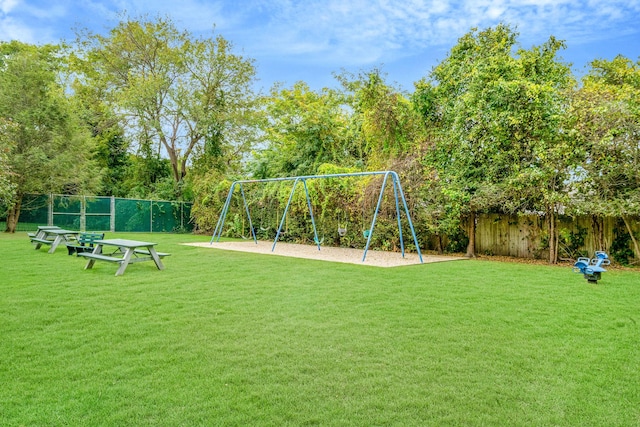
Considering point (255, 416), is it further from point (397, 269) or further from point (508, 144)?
point (508, 144)

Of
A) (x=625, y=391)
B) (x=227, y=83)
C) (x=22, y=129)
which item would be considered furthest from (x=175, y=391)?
(x=227, y=83)

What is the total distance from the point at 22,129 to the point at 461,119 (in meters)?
15.4

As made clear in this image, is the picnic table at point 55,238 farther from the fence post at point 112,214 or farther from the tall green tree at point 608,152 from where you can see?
the tall green tree at point 608,152

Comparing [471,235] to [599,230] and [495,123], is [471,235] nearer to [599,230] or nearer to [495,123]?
[599,230]

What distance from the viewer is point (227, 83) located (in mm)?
23906

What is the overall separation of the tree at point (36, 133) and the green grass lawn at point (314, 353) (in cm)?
1162

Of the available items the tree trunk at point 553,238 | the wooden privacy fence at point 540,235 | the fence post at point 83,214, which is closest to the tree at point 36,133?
the fence post at point 83,214

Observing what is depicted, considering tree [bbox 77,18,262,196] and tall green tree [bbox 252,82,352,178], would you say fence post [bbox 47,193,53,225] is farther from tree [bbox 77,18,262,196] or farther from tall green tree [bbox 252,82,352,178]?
tall green tree [bbox 252,82,352,178]

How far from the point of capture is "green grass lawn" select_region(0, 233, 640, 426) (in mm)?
2445

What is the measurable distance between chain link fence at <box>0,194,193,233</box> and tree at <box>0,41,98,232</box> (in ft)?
1.78

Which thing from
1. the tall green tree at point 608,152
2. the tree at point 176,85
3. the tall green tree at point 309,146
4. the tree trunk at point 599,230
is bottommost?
the tree trunk at point 599,230

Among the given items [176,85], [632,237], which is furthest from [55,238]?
[176,85]

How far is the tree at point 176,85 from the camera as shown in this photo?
73.7 ft

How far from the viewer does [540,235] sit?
1018 cm
